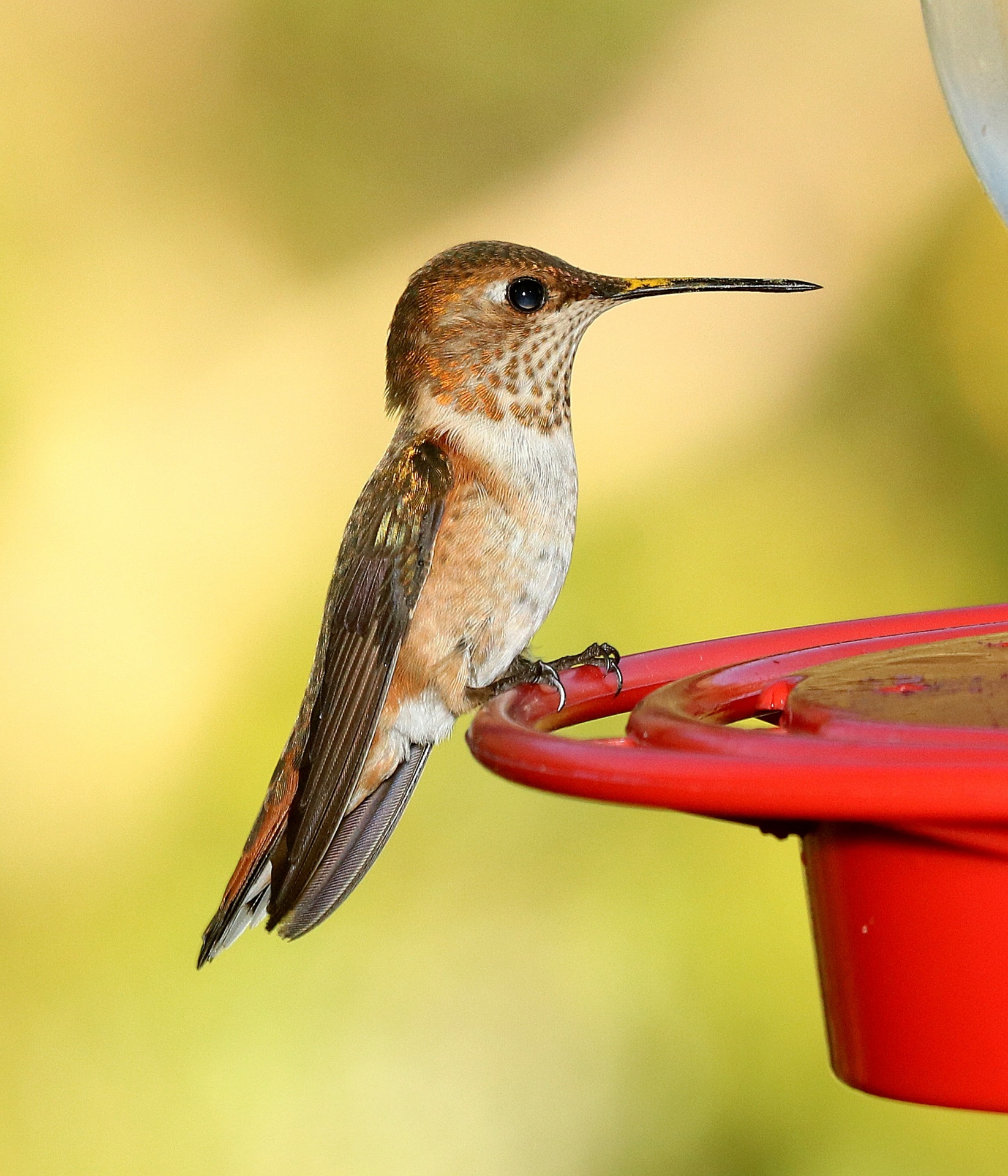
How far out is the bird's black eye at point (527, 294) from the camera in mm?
3326

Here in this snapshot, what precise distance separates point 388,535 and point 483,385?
413 mm

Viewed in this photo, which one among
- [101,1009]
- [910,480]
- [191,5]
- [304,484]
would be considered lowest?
[101,1009]

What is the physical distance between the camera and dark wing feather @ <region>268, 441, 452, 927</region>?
2.99 meters

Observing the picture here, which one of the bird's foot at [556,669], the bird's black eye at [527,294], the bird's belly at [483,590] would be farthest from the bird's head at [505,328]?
the bird's foot at [556,669]

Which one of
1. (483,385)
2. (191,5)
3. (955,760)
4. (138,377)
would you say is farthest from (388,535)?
(191,5)

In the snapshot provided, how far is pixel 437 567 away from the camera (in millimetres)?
3107

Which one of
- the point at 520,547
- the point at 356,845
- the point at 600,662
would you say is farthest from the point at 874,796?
the point at 356,845

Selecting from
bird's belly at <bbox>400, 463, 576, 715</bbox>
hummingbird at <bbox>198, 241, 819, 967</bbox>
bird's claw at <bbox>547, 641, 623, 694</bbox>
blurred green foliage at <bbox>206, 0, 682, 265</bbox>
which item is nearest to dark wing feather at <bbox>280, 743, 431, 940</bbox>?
hummingbird at <bbox>198, 241, 819, 967</bbox>

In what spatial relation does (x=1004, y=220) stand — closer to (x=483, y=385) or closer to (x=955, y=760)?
(x=955, y=760)

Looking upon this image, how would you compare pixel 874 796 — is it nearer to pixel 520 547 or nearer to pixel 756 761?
pixel 756 761

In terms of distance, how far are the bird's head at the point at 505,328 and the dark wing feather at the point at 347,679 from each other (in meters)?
0.19

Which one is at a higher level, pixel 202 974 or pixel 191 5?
pixel 191 5

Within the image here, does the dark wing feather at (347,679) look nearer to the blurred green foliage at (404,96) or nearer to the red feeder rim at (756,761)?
the red feeder rim at (756,761)

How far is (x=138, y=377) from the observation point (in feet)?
17.0
